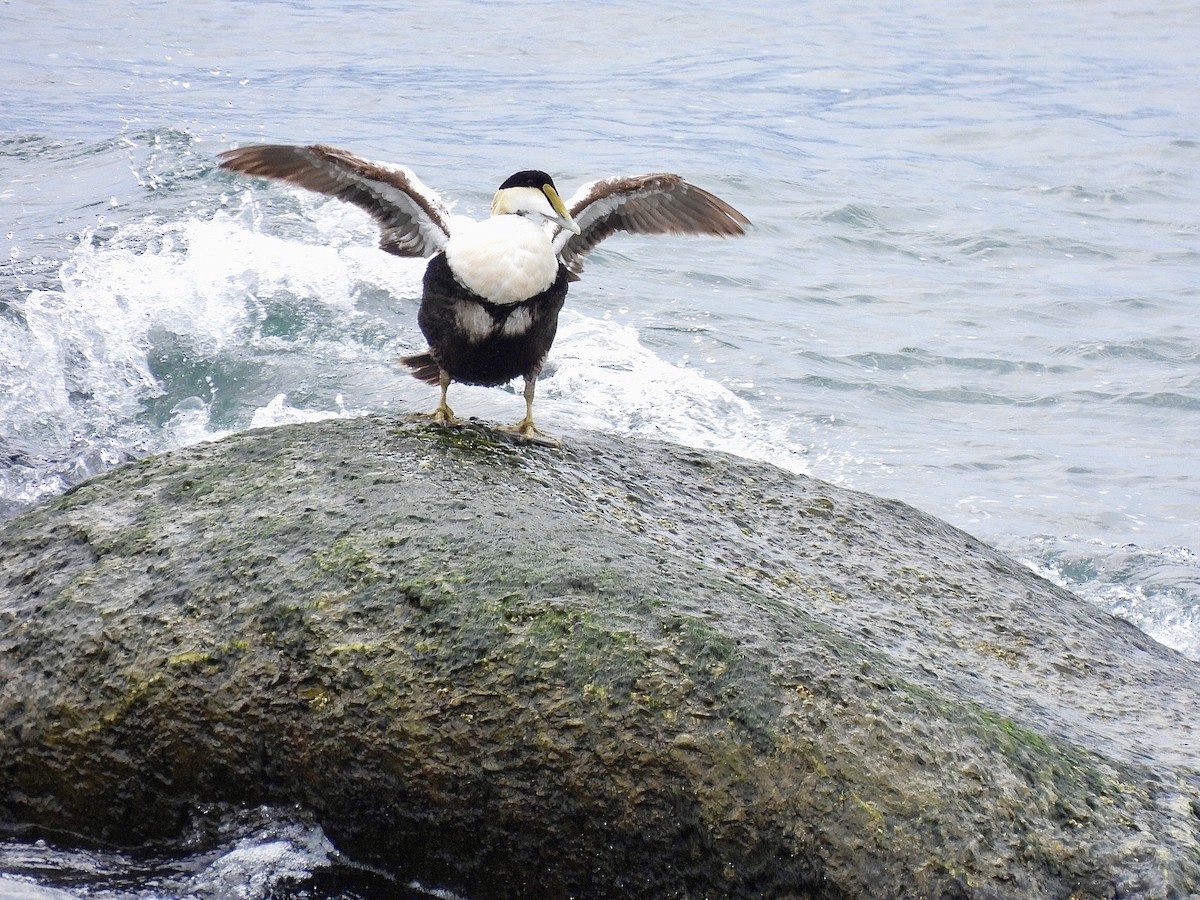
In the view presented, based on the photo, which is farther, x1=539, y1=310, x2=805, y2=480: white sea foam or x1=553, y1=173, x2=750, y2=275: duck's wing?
x1=539, y1=310, x2=805, y2=480: white sea foam

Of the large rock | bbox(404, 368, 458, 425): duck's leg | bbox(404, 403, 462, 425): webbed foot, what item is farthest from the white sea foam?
the large rock

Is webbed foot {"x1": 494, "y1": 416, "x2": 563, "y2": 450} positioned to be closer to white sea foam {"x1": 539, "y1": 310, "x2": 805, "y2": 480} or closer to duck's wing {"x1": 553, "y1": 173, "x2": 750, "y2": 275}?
duck's wing {"x1": 553, "y1": 173, "x2": 750, "y2": 275}

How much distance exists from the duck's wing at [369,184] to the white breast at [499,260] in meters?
0.47

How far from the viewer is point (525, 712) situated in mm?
2463

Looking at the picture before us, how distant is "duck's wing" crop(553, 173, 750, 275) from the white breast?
2.08ft

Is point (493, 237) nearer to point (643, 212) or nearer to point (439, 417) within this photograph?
point (439, 417)

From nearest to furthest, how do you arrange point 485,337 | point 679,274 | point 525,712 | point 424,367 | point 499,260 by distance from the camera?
point 525,712 < point 499,260 < point 485,337 < point 424,367 < point 679,274

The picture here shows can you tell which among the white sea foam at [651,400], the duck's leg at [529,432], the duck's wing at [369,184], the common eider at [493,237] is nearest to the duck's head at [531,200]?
the common eider at [493,237]

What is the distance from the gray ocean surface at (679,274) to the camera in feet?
20.1

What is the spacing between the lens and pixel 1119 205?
12.4 meters

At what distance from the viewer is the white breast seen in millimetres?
3637

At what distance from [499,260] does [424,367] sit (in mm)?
785

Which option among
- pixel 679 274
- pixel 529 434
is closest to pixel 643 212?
pixel 529 434

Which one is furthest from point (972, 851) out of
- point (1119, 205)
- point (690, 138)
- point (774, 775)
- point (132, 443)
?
point (690, 138)
